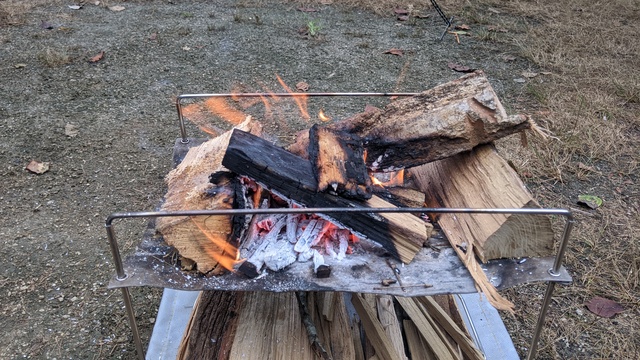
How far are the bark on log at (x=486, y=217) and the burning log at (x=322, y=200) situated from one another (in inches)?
6.1

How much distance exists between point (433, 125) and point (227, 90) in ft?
9.18

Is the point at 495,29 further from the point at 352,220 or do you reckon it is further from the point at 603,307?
the point at 352,220

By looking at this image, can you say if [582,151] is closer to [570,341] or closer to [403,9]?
[570,341]

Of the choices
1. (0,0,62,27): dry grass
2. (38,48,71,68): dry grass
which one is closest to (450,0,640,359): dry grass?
(38,48,71,68): dry grass

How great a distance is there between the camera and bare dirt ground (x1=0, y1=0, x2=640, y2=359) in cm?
249

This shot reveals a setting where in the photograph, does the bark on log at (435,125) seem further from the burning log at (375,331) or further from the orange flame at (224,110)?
the orange flame at (224,110)

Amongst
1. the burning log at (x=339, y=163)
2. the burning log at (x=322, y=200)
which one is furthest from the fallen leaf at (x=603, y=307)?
the burning log at (x=339, y=163)

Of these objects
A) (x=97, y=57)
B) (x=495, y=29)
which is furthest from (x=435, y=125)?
(x=495, y=29)

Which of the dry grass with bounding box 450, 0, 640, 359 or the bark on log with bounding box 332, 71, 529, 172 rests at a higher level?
the bark on log with bounding box 332, 71, 529, 172

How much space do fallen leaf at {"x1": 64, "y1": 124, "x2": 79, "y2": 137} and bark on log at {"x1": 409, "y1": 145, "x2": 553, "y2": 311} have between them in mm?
2818

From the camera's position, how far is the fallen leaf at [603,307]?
2.48m

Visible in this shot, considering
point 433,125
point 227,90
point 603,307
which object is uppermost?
point 433,125

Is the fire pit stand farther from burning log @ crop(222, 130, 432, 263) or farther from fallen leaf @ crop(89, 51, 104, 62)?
fallen leaf @ crop(89, 51, 104, 62)

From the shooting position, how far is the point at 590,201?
3180mm
